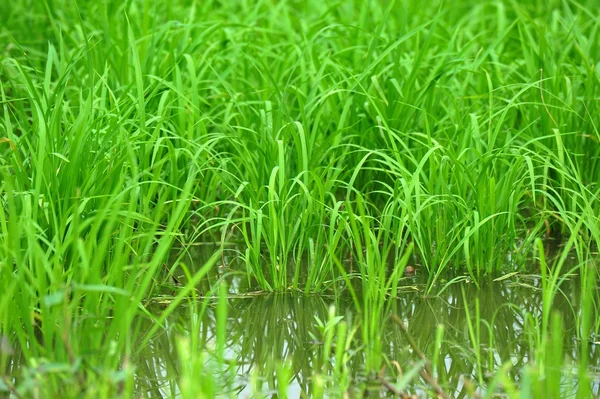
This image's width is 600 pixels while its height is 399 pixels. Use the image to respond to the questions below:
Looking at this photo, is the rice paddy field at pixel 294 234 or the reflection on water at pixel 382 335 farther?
the reflection on water at pixel 382 335

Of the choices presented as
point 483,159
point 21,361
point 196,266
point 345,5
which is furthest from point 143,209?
point 345,5

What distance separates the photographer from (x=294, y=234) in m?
3.07

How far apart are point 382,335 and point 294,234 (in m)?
0.58

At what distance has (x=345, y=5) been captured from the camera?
5332 millimetres

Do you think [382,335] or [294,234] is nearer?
[382,335]

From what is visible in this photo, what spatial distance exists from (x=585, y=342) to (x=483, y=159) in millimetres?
880

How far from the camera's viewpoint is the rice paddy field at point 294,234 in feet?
7.38

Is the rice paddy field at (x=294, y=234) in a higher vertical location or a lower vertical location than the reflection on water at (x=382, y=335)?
higher

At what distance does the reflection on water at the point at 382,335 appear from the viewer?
239 centimetres

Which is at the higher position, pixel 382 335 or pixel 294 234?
pixel 294 234

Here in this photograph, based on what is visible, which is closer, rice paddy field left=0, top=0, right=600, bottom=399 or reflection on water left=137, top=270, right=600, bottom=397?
rice paddy field left=0, top=0, right=600, bottom=399

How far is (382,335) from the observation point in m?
2.62

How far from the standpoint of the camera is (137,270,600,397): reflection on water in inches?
94.3

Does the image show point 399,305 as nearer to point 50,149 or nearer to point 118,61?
point 50,149
